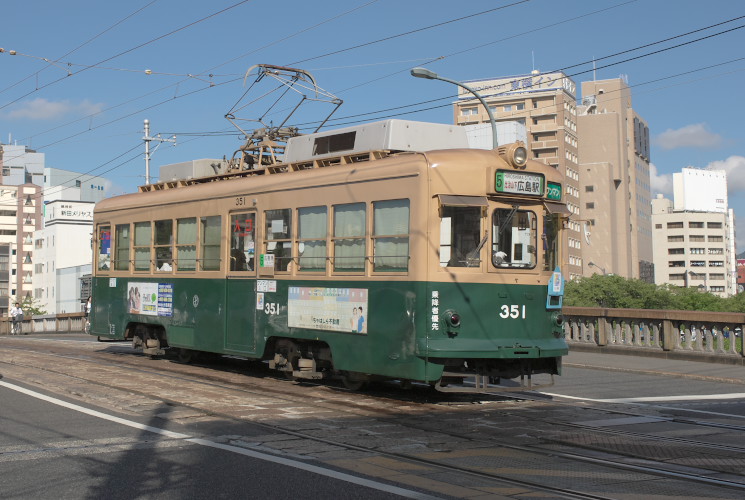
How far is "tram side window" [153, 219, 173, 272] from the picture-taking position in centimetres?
1625

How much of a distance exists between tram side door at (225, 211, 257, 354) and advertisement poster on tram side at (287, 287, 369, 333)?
45.2 inches

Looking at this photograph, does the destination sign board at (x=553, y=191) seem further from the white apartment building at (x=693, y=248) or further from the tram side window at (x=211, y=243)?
the white apartment building at (x=693, y=248)

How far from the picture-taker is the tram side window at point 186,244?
1547 cm

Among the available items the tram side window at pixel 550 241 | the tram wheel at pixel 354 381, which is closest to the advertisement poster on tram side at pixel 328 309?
the tram wheel at pixel 354 381

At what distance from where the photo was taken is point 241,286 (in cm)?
1413

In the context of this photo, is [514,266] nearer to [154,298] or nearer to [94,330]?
[154,298]

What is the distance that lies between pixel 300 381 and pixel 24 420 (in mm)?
4955

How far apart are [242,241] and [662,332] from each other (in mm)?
9602

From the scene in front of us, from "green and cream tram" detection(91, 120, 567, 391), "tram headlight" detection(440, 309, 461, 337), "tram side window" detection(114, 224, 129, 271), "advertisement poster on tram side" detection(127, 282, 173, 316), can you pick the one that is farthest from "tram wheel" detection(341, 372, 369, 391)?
"tram side window" detection(114, 224, 129, 271)

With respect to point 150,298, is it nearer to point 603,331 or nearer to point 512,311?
point 512,311

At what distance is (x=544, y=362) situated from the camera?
38.6 feet

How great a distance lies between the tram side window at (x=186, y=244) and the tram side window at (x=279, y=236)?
2350mm

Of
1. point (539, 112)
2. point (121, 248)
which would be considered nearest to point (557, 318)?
point (121, 248)

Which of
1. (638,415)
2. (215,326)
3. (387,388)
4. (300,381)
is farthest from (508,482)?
(215,326)
